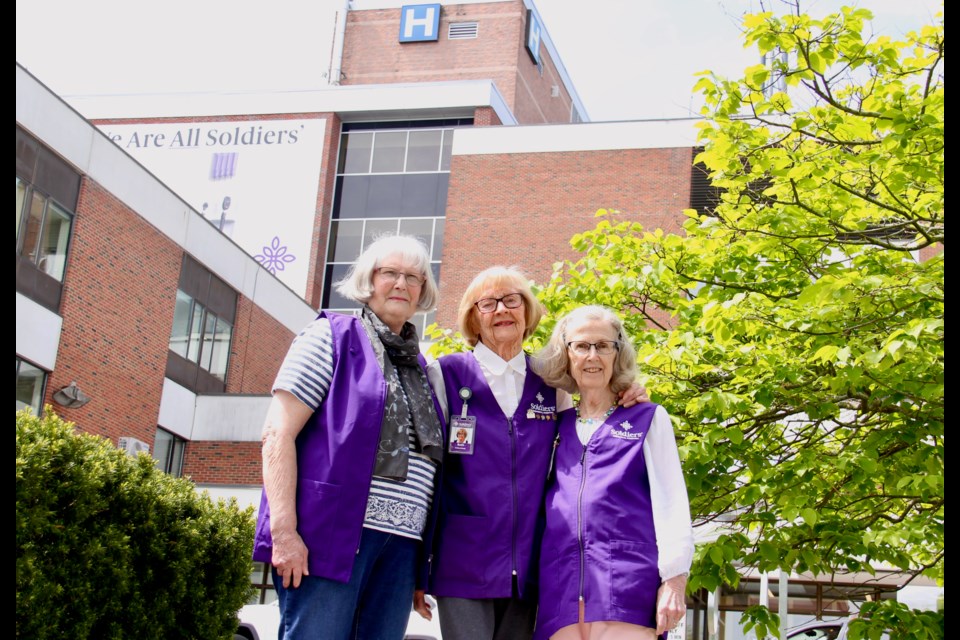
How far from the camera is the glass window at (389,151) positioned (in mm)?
38344

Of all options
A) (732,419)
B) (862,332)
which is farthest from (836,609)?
(862,332)

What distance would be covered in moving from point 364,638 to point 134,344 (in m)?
21.0

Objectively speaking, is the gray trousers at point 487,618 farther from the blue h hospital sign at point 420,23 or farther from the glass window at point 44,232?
the blue h hospital sign at point 420,23

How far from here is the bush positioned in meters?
6.55

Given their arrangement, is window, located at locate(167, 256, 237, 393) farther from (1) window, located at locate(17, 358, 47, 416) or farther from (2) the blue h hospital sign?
(2) the blue h hospital sign

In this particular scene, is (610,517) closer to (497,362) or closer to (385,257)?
(497,362)

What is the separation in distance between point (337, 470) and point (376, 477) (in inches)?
6.4

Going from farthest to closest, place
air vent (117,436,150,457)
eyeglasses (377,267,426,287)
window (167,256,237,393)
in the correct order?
window (167,256,237,393), air vent (117,436,150,457), eyeglasses (377,267,426,287)

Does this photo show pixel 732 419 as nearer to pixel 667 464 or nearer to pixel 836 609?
pixel 667 464

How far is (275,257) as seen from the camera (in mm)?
38688

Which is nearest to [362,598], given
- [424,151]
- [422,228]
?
[422,228]

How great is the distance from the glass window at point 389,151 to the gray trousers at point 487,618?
35347 millimetres

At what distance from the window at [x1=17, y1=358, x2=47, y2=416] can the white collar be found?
58.1 feet

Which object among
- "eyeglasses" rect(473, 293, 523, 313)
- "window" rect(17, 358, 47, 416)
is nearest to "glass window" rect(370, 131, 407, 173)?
"window" rect(17, 358, 47, 416)
